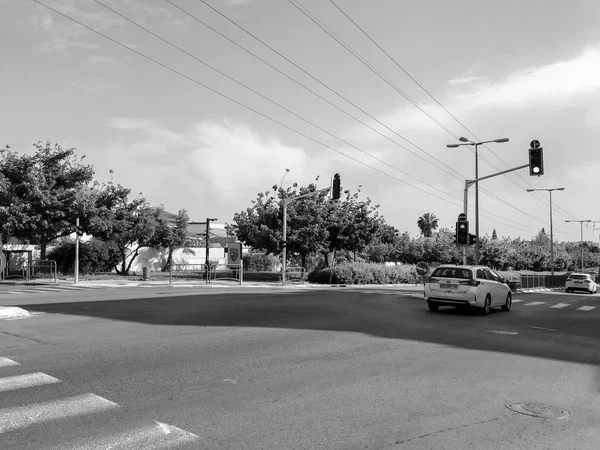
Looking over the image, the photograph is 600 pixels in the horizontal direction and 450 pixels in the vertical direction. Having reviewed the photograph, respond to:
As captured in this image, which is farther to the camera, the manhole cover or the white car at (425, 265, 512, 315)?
the white car at (425, 265, 512, 315)

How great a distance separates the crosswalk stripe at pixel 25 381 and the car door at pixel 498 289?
14.1 metres

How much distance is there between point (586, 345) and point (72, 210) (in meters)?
30.2

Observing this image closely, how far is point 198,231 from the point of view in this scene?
65750 millimetres

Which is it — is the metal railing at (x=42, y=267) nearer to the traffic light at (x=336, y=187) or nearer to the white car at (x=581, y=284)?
the traffic light at (x=336, y=187)

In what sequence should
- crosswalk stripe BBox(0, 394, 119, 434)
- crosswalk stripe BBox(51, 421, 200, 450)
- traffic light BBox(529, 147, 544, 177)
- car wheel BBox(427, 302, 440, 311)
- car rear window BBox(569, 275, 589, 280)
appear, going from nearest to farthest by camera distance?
crosswalk stripe BBox(51, 421, 200, 450), crosswalk stripe BBox(0, 394, 119, 434), car wheel BBox(427, 302, 440, 311), traffic light BBox(529, 147, 544, 177), car rear window BBox(569, 275, 589, 280)

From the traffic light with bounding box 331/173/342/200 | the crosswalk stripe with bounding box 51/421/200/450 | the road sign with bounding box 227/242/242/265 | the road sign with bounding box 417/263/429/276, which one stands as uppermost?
the traffic light with bounding box 331/173/342/200

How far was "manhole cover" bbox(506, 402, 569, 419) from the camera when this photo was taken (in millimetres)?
5695

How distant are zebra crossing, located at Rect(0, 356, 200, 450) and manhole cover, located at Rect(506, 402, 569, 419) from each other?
3538 mm

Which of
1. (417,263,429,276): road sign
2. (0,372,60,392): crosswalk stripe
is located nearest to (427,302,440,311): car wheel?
(417,263,429,276): road sign

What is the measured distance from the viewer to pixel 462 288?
53.2 ft

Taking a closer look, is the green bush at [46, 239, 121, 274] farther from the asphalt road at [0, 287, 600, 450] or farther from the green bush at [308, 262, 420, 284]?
the asphalt road at [0, 287, 600, 450]

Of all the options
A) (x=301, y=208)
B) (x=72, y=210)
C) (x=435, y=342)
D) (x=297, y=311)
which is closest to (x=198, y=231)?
(x=301, y=208)

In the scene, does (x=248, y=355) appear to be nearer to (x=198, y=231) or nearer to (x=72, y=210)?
(x=72, y=210)

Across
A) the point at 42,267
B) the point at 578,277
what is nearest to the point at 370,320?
the point at 42,267
